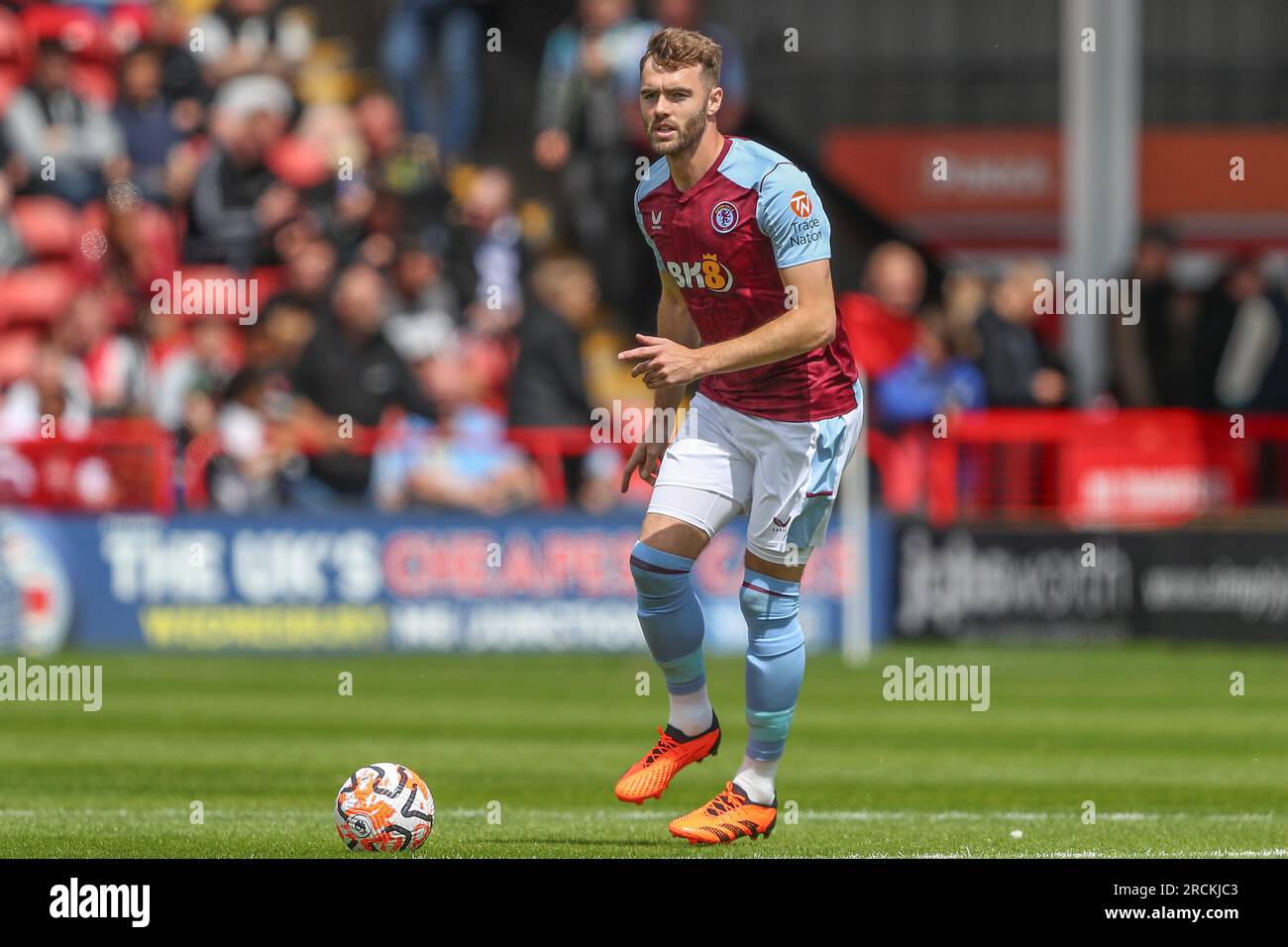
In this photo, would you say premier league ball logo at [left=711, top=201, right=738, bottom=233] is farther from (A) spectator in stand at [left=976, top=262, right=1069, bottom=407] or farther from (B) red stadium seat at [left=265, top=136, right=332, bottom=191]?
(B) red stadium seat at [left=265, top=136, right=332, bottom=191]

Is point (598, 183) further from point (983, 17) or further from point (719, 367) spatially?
point (719, 367)

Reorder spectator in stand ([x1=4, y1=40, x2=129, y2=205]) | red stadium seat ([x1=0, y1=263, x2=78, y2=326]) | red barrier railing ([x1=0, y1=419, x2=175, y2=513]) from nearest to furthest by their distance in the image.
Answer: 1. red barrier railing ([x1=0, y1=419, x2=175, y2=513])
2. red stadium seat ([x1=0, y1=263, x2=78, y2=326])
3. spectator in stand ([x1=4, y1=40, x2=129, y2=205])

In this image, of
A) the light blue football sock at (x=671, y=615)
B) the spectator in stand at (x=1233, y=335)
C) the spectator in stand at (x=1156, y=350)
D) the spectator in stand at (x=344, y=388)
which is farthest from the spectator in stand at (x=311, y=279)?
the light blue football sock at (x=671, y=615)

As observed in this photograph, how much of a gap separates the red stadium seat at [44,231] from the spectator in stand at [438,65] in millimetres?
3348

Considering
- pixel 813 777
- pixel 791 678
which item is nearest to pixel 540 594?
pixel 813 777

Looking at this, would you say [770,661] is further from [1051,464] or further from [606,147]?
[606,147]

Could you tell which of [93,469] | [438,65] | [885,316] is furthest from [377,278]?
[885,316]

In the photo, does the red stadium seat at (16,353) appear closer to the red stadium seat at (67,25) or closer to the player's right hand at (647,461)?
the red stadium seat at (67,25)

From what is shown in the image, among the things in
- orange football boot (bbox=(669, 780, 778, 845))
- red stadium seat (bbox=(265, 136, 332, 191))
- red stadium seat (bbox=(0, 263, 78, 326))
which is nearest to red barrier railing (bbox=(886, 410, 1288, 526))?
red stadium seat (bbox=(265, 136, 332, 191))

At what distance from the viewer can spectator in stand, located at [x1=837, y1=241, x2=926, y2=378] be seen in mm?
19281

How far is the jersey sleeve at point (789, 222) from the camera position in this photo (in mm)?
8680

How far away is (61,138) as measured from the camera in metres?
22.2

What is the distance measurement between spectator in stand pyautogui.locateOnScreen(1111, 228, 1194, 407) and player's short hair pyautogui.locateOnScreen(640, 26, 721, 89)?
12.1 metres
